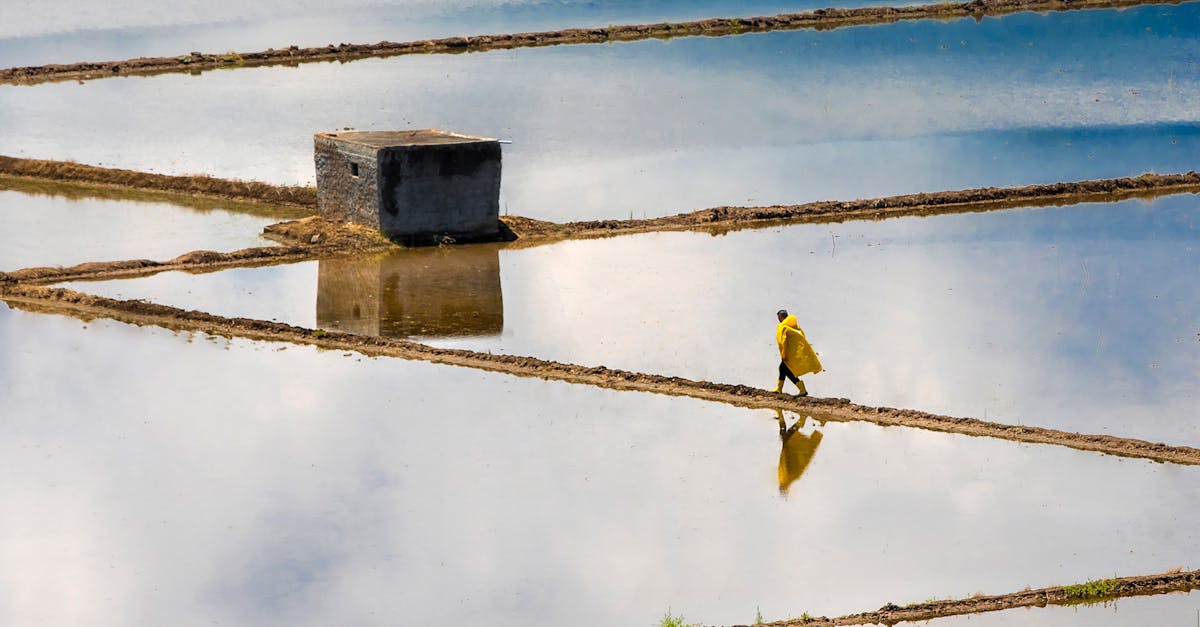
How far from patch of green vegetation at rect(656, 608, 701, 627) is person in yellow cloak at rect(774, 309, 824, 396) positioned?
10.3ft

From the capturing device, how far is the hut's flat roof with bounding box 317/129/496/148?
15319 millimetres

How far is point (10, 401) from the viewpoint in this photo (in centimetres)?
1106

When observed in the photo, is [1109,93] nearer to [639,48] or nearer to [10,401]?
[639,48]

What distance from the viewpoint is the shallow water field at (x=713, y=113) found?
56.3 feet

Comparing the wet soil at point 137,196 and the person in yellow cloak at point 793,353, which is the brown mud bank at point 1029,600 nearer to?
the person in yellow cloak at point 793,353

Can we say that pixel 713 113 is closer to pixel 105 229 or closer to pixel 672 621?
pixel 105 229

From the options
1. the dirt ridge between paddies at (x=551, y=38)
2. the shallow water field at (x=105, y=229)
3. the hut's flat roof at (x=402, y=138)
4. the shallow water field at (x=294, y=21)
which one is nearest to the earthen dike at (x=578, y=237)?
the shallow water field at (x=105, y=229)

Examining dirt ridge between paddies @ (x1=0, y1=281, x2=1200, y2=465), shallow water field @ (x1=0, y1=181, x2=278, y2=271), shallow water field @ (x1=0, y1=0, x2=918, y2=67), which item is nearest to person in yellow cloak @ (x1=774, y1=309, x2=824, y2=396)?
dirt ridge between paddies @ (x1=0, y1=281, x2=1200, y2=465)

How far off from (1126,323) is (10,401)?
305 inches

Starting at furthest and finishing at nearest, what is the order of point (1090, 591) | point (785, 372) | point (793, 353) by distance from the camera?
point (785, 372)
point (793, 353)
point (1090, 591)

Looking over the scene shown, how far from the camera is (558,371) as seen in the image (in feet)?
38.8

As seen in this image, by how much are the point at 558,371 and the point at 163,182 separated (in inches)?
258

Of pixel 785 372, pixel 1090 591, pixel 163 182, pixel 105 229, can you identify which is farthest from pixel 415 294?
pixel 1090 591

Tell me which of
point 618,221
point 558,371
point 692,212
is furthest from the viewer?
point 692,212
